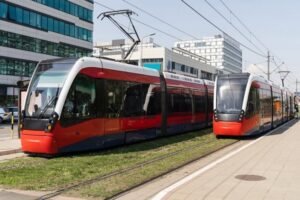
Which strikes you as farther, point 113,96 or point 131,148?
point 131,148

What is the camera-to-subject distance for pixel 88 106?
47.9 ft

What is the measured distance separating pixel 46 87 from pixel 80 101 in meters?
1.15

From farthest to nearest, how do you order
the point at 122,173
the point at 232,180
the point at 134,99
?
the point at 134,99 → the point at 122,173 → the point at 232,180

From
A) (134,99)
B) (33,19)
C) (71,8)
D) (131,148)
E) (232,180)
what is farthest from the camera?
(71,8)

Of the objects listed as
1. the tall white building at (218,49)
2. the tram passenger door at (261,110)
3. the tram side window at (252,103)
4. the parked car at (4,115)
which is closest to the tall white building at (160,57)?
the parked car at (4,115)

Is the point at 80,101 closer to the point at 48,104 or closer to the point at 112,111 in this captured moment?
the point at 48,104

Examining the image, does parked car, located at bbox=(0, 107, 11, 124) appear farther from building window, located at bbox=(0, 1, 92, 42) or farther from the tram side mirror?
the tram side mirror

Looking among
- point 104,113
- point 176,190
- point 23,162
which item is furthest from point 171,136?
point 176,190

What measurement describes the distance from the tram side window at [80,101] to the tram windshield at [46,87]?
409mm

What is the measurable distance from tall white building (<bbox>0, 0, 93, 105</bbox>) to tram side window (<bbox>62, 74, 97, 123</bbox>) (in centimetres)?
4051

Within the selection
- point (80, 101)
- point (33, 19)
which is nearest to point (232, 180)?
point (80, 101)

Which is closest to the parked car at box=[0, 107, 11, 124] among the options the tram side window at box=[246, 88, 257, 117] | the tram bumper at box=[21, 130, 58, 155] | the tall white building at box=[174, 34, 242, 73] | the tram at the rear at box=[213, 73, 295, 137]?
the tram at the rear at box=[213, 73, 295, 137]

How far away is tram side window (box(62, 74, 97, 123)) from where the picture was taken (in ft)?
45.0

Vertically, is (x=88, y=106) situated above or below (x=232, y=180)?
above
